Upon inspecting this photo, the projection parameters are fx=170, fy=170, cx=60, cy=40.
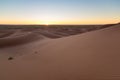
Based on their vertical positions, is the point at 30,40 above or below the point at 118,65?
below

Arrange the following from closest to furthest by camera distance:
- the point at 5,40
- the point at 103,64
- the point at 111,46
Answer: the point at 103,64, the point at 111,46, the point at 5,40

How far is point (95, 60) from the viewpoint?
299 cm

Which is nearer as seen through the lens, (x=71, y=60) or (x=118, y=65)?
(x=118, y=65)

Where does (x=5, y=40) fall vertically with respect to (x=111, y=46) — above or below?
below

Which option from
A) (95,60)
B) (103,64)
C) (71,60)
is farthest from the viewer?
(71,60)

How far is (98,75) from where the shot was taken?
235 centimetres

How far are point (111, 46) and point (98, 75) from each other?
1.50 metres

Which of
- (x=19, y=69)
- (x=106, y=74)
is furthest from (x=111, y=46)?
(x=19, y=69)

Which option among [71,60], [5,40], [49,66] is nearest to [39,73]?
[49,66]

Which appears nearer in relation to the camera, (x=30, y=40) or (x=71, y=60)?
(x=71, y=60)

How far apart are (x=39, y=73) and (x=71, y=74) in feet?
→ 1.82

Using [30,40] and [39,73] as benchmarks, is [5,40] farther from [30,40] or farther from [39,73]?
[39,73]

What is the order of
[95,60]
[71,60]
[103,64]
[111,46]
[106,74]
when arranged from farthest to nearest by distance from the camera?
[111,46]
[71,60]
[95,60]
[103,64]
[106,74]

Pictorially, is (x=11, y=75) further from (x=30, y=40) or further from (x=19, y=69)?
(x=30, y=40)
